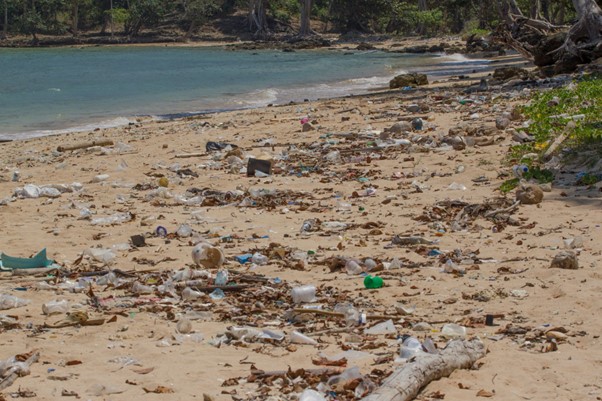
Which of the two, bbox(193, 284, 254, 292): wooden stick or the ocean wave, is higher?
bbox(193, 284, 254, 292): wooden stick

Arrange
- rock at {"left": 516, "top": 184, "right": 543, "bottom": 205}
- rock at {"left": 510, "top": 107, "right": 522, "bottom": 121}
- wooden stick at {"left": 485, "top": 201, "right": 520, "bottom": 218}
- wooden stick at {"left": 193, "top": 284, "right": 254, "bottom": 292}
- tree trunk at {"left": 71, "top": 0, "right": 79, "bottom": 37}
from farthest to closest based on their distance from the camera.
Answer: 1. tree trunk at {"left": 71, "top": 0, "right": 79, "bottom": 37}
2. rock at {"left": 510, "top": 107, "right": 522, "bottom": 121}
3. rock at {"left": 516, "top": 184, "right": 543, "bottom": 205}
4. wooden stick at {"left": 485, "top": 201, "right": 520, "bottom": 218}
5. wooden stick at {"left": 193, "top": 284, "right": 254, "bottom": 292}

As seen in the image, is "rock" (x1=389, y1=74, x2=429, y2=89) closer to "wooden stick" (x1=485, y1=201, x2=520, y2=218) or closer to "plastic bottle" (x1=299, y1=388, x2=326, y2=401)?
"wooden stick" (x1=485, y1=201, x2=520, y2=218)

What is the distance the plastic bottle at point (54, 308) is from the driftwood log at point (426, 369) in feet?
7.38

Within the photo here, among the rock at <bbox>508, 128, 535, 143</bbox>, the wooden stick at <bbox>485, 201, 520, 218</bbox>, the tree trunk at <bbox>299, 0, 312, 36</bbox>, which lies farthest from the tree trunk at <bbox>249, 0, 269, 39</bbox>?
the wooden stick at <bbox>485, 201, 520, 218</bbox>

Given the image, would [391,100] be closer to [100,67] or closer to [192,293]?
[192,293]

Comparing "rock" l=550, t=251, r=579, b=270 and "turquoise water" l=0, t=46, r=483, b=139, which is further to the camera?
"turquoise water" l=0, t=46, r=483, b=139

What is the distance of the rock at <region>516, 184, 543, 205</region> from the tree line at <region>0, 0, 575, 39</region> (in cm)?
4884

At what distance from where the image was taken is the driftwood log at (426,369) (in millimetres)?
3443

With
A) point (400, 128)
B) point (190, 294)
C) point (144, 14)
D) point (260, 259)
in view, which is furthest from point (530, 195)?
point (144, 14)

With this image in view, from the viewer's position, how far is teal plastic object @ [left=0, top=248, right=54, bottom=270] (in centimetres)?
603

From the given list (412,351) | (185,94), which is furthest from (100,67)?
(412,351)

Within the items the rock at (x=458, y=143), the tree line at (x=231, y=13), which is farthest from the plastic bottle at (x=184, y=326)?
the tree line at (x=231, y=13)

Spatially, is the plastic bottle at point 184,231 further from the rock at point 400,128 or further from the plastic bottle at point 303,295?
the rock at point 400,128

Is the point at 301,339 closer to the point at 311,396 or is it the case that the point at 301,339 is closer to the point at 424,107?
the point at 311,396
